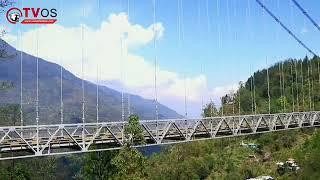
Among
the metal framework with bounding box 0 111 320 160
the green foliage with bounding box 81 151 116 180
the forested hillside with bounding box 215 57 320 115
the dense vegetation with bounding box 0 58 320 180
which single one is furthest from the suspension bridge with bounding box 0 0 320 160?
the forested hillside with bounding box 215 57 320 115

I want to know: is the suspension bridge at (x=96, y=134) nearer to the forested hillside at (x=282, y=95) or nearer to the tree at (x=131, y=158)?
the tree at (x=131, y=158)

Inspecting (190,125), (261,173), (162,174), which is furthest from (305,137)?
(190,125)

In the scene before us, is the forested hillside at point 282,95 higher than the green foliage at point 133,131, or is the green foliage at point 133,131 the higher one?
the forested hillside at point 282,95

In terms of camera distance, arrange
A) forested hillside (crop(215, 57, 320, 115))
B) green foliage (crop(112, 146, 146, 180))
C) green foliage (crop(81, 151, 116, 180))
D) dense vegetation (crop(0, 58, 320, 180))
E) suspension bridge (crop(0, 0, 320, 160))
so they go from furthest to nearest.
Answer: forested hillside (crop(215, 57, 320, 115))
dense vegetation (crop(0, 58, 320, 180))
green foliage (crop(81, 151, 116, 180))
green foliage (crop(112, 146, 146, 180))
suspension bridge (crop(0, 0, 320, 160))

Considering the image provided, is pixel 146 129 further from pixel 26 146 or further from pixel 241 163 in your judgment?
pixel 241 163

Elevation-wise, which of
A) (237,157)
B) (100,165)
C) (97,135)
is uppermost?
(97,135)

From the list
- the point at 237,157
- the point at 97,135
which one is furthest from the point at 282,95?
the point at 97,135

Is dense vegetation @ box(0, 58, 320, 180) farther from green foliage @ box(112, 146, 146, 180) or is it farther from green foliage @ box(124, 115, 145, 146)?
green foliage @ box(124, 115, 145, 146)

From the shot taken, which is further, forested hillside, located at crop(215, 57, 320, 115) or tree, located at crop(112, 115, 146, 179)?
forested hillside, located at crop(215, 57, 320, 115)

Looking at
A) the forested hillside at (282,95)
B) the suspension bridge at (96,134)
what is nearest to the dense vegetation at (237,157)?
the forested hillside at (282,95)

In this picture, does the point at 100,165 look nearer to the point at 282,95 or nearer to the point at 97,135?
the point at 97,135

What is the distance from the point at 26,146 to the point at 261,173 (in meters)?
56.1

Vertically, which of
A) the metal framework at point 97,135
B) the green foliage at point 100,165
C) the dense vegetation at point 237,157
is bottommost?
the dense vegetation at point 237,157

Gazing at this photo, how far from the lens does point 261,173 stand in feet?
239
